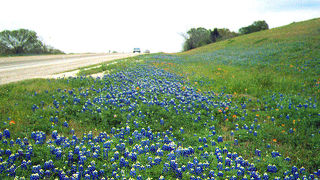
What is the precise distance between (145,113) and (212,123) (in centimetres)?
203

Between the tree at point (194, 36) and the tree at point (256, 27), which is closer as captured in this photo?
the tree at point (256, 27)

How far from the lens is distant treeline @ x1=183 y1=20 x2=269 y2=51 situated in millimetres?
68500

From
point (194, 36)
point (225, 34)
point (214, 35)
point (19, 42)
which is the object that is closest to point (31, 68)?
point (19, 42)

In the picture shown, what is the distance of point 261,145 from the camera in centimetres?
511

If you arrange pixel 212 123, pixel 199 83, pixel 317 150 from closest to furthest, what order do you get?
pixel 317 150, pixel 212 123, pixel 199 83

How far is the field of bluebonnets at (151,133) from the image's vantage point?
12.5 ft

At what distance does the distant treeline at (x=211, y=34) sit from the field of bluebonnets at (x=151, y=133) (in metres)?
66.2

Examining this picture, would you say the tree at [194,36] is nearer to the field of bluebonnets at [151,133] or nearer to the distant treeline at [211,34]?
the distant treeline at [211,34]

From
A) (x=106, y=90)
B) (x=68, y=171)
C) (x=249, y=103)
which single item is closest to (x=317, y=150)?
(x=249, y=103)

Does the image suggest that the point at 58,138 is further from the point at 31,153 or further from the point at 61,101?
the point at 61,101

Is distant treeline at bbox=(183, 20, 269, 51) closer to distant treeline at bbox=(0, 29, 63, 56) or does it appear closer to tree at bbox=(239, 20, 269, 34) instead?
tree at bbox=(239, 20, 269, 34)

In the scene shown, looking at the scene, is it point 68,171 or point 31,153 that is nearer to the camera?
point 68,171

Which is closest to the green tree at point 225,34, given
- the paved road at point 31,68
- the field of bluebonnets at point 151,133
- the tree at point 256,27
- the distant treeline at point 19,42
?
the tree at point 256,27

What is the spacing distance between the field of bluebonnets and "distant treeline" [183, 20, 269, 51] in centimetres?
6623
